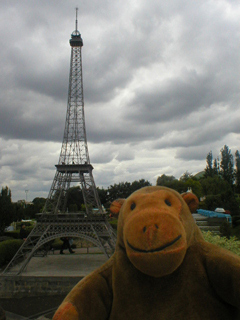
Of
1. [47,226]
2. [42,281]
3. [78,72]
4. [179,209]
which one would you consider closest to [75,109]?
[78,72]

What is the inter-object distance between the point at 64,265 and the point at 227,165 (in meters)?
40.1

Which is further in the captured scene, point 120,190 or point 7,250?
point 120,190

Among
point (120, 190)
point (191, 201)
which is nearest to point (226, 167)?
point (120, 190)

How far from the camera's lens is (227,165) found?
48.6 meters

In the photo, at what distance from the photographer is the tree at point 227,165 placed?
46475 mm

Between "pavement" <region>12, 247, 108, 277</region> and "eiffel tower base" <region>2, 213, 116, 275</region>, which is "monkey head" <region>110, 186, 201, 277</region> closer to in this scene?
"pavement" <region>12, 247, 108, 277</region>

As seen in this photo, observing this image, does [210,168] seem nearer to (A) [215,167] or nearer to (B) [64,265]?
(A) [215,167]

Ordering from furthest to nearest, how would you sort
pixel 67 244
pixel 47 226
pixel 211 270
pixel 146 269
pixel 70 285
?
pixel 67 244 → pixel 47 226 → pixel 70 285 → pixel 211 270 → pixel 146 269

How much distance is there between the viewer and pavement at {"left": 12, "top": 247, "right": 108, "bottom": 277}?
14.1 meters

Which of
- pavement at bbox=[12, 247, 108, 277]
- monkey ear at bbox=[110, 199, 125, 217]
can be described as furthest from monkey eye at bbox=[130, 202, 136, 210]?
pavement at bbox=[12, 247, 108, 277]

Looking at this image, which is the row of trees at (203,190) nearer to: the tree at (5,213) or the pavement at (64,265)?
the tree at (5,213)

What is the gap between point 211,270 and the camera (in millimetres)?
2490

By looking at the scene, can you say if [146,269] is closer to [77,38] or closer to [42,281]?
[42,281]

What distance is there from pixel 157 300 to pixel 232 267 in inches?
29.7
